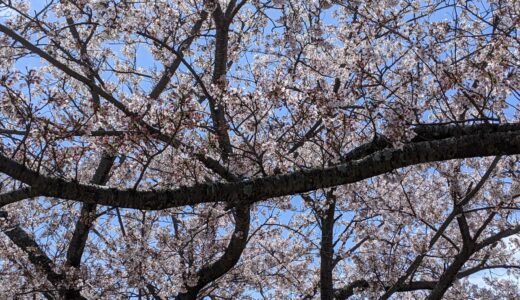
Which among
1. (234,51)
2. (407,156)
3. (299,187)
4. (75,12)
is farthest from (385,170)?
(75,12)

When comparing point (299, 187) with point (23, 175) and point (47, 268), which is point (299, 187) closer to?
point (23, 175)

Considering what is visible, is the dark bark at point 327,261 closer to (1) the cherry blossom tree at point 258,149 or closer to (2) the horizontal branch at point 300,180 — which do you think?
(1) the cherry blossom tree at point 258,149

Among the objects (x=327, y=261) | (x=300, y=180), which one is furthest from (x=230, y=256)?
(x=300, y=180)

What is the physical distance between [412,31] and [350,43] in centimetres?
107

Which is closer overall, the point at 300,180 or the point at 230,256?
the point at 300,180

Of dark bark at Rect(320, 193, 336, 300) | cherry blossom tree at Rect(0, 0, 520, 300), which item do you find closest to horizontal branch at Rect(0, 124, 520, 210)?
cherry blossom tree at Rect(0, 0, 520, 300)

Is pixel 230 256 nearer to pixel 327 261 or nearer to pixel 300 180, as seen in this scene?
pixel 327 261

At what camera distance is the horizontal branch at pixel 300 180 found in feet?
11.7

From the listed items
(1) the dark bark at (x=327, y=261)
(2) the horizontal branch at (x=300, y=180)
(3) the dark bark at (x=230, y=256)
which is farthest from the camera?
(1) the dark bark at (x=327, y=261)

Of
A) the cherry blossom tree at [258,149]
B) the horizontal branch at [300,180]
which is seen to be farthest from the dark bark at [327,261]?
the horizontal branch at [300,180]

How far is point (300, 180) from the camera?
3.87m

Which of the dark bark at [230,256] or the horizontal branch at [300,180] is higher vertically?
the dark bark at [230,256]

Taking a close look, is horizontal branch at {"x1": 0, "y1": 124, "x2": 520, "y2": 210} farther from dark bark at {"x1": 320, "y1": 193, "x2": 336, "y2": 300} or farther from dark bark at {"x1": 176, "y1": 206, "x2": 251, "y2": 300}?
dark bark at {"x1": 320, "y1": 193, "x2": 336, "y2": 300}

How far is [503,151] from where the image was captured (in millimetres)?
3701
